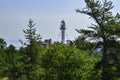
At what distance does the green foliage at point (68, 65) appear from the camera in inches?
2174

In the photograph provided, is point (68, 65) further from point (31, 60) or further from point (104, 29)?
point (31, 60)

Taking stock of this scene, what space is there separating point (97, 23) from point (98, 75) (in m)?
6.46

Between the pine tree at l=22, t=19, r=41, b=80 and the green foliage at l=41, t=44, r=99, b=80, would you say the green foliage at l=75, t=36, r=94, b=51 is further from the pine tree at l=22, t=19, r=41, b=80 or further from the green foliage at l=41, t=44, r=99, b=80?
the pine tree at l=22, t=19, r=41, b=80

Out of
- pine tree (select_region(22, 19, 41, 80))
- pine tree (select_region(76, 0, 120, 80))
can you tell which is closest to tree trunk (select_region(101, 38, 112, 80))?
pine tree (select_region(76, 0, 120, 80))

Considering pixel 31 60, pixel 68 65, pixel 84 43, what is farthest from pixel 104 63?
pixel 31 60

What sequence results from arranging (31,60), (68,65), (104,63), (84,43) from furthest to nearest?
(31,60) → (84,43) → (104,63) → (68,65)

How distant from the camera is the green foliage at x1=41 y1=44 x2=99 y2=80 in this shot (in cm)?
5522

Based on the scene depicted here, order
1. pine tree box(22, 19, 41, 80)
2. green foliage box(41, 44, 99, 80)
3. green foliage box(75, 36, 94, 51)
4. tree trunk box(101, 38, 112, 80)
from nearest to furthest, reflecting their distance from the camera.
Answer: green foliage box(41, 44, 99, 80), tree trunk box(101, 38, 112, 80), green foliage box(75, 36, 94, 51), pine tree box(22, 19, 41, 80)

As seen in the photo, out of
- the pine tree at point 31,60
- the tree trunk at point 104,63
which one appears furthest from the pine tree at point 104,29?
the pine tree at point 31,60

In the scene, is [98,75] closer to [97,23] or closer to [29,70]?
[97,23]

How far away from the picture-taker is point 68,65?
182 ft

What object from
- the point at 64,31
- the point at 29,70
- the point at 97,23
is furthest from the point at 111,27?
the point at 64,31

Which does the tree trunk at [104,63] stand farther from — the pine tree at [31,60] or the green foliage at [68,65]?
the pine tree at [31,60]

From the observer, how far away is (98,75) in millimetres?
56531
